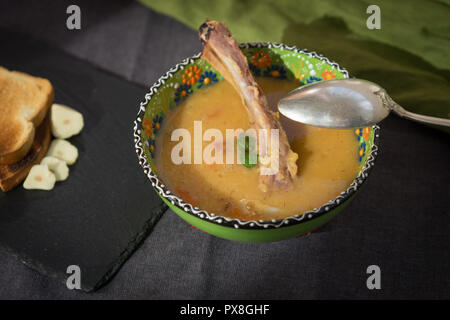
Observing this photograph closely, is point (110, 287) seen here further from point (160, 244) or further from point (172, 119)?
point (172, 119)

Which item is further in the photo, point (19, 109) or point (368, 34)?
point (368, 34)

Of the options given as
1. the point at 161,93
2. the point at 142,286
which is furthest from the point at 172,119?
the point at 142,286

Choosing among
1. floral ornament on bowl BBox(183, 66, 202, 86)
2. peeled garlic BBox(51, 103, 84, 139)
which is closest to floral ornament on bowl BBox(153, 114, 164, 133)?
floral ornament on bowl BBox(183, 66, 202, 86)

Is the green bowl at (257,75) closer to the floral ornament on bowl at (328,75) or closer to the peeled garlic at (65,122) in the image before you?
the floral ornament on bowl at (328,75)

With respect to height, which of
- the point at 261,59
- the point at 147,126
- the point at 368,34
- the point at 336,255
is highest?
the point at 368,34

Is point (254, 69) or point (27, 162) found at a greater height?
point (254, 69)

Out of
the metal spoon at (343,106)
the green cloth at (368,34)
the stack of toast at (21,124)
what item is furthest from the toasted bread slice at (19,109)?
the metal spoon at (343,106)

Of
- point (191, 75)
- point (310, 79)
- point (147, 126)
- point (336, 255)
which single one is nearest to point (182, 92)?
point (191, 75)

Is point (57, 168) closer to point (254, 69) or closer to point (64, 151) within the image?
point (64, 151)
